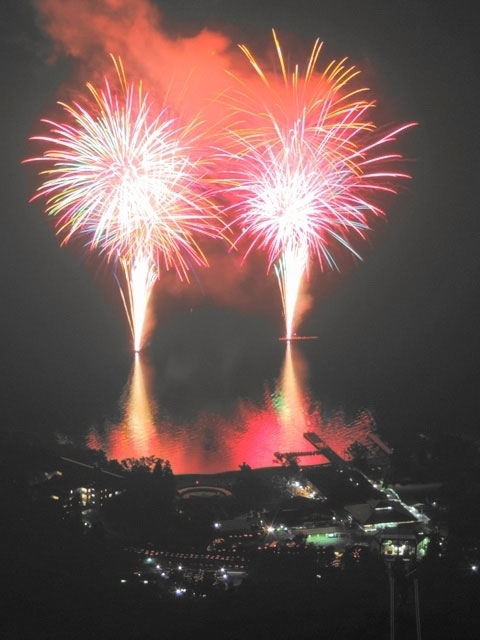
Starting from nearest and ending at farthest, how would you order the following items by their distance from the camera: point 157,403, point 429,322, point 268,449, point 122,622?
point 122,622
point 268,449
point 157,403
point 429,322

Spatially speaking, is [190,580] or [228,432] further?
[228,432]

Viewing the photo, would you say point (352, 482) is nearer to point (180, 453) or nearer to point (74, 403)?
point (180, 453)

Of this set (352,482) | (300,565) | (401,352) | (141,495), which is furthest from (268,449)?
(401,352)

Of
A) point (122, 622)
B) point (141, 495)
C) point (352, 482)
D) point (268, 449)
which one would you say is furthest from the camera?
point (268, 449)

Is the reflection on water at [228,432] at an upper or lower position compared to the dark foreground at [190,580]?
upper

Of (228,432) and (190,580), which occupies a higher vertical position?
(228,432)

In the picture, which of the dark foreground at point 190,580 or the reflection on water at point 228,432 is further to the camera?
the reflection on water at point 228,432

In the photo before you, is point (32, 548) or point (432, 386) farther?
point (432, 386)

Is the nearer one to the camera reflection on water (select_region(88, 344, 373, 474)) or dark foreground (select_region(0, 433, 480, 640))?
dark foreground (select_region(0, 433, 480, 640))
